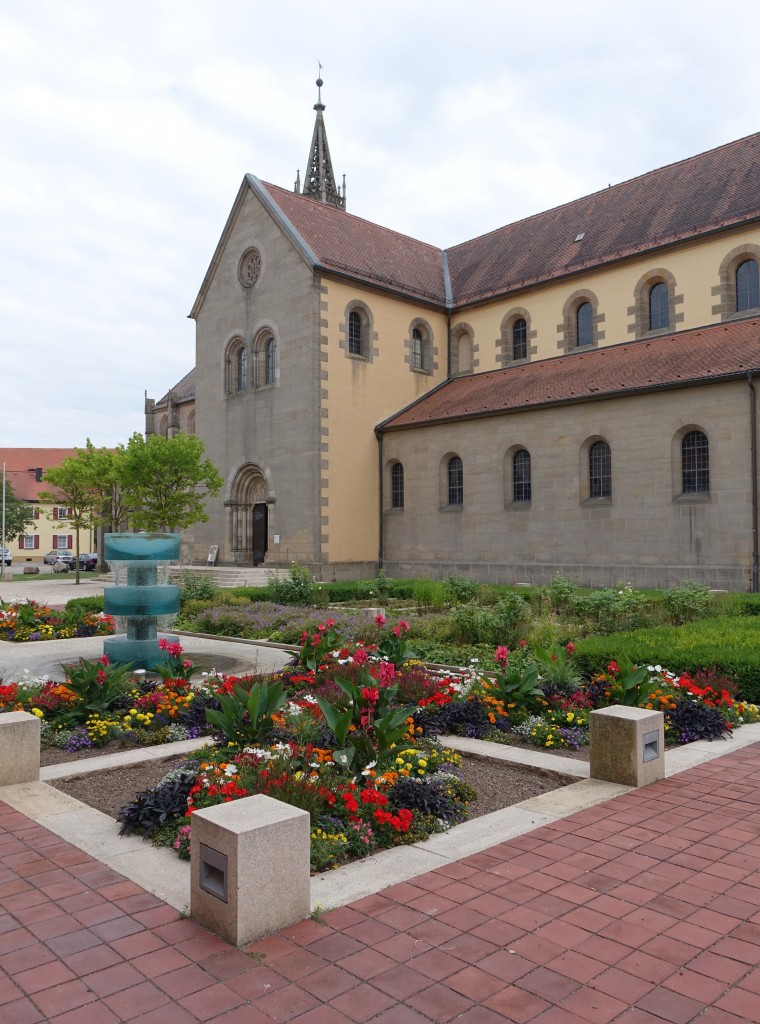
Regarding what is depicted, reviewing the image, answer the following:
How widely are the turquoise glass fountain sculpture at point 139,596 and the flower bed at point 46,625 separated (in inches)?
207

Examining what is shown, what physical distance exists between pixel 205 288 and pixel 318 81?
101 feet

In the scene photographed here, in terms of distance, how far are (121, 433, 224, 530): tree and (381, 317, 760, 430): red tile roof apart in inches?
310

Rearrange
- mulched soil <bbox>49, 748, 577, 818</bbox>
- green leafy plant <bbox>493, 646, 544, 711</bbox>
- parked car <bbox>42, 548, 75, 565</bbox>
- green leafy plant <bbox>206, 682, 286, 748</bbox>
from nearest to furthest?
1. mulched soil <bbox>49, 748, 577, 818</bbox>
2. green leafy plant <bbox>206, 682, 286, 748</bbox>
3. green leafy plant <bbox>493, 646, 544, 711</bbox>
4. parked car <bbox>42, 548, 75, 565</bbox>

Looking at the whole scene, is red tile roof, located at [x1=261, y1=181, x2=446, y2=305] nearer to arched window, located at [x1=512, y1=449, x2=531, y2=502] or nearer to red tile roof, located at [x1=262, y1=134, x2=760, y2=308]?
red tile roof, located at [x1=262, y1=134, x2=760, y2=308]

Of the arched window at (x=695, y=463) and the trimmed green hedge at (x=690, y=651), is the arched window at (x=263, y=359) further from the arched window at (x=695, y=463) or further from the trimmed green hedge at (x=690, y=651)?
the trimmed green hedge at (x=690, y=651)

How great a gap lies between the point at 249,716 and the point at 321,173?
180ft

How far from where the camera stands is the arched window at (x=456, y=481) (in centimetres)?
2948

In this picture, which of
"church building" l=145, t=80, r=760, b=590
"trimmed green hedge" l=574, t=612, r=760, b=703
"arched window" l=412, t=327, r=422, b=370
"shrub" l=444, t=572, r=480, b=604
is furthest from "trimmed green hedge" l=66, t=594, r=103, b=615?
"arched window" l=412, t=327, r=422, b=370

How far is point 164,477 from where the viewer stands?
31.1m

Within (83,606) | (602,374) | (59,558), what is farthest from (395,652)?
(59,558)

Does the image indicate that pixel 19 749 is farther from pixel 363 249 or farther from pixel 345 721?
pixel 363 249

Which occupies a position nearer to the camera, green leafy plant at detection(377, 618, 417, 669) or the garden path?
the garden path

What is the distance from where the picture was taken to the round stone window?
33.0 metres

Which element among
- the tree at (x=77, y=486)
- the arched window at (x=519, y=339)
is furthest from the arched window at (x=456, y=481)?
the tree at (x=77, y=486)
